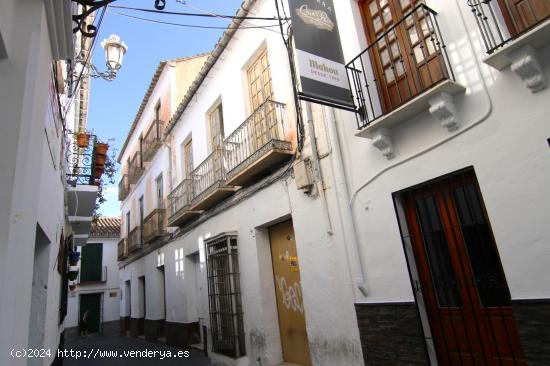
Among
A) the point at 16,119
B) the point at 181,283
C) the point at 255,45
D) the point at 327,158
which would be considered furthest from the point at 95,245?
the point at 16,119

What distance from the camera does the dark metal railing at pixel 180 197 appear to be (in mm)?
10290

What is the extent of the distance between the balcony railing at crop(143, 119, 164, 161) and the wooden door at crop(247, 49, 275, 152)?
618cm

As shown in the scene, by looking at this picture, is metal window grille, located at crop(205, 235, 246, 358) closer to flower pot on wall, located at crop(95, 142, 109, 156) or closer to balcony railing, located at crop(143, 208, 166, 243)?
flower pot on wall, located at crop(95, 142, 109, 156)

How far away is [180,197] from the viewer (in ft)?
35.7

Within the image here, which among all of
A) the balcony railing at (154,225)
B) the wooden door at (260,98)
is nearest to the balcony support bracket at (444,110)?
the wooden door at (260,98)

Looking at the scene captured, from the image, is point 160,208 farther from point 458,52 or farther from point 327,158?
point 458,52

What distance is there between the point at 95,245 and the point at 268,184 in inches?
783

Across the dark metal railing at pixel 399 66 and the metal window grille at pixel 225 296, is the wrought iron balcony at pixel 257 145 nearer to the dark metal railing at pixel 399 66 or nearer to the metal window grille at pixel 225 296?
the metal window grille at pixel 225 296

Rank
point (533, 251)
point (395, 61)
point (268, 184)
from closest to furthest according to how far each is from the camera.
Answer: point (533, 251), point (395, 61), point (268, 184)

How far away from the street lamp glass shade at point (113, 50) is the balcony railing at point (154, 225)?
696 centimetres

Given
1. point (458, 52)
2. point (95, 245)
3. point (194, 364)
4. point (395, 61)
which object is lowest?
point (194, 364)

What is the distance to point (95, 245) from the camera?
23.7 meters

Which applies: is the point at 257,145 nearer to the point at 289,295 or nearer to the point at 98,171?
the point at 289,295

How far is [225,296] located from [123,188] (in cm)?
1296
